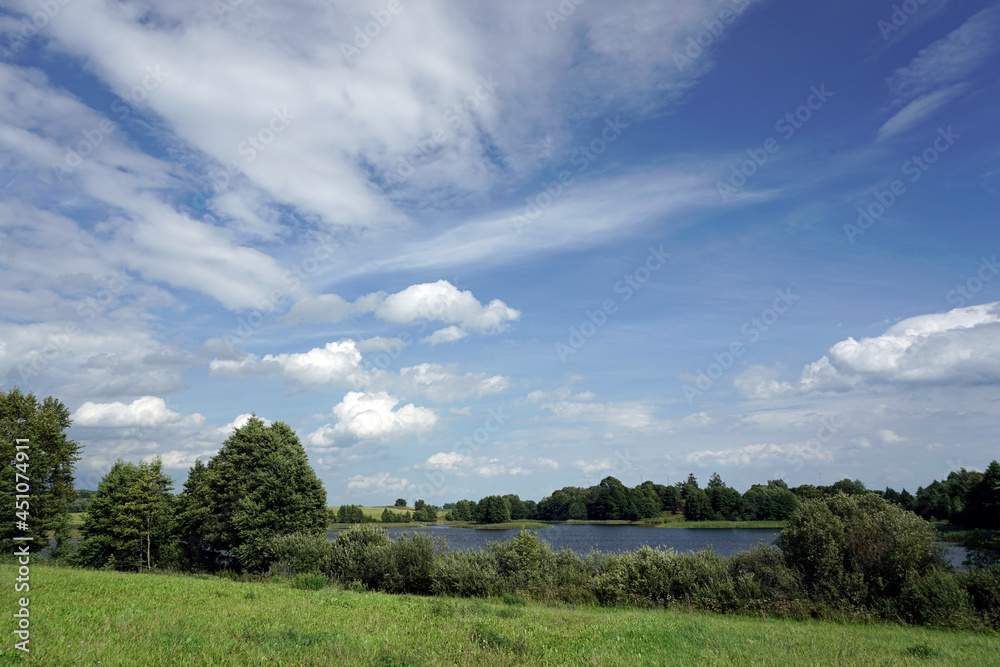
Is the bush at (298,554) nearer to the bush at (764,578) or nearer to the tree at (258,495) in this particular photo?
the tree at (258,495)

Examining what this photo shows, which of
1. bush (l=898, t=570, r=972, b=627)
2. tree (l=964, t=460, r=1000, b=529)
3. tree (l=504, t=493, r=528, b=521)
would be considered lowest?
tree (l=504, t=493, r=528, b=521)

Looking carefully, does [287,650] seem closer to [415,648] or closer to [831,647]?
[415,648]

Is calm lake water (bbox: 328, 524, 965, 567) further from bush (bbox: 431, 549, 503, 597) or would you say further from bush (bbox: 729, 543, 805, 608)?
bush (bbox: 431, 549, 503, 597)

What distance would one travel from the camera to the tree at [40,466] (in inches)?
1544

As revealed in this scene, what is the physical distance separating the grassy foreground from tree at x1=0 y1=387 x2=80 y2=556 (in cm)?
3328

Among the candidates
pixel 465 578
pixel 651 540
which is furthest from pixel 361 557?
pixel 651 540

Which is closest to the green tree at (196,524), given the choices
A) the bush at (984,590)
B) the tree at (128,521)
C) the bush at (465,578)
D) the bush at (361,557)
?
the tree at (128,521)

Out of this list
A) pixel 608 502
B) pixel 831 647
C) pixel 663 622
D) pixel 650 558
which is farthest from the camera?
pixel 608 502

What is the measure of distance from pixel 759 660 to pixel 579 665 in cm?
369

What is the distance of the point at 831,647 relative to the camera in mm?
11312

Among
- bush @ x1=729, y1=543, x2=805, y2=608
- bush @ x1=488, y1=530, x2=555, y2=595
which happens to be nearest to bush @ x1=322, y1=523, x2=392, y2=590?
bush @ x1=488, y1=530, x2=555, y2=595

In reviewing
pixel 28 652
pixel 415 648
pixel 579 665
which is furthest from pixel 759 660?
pixel 28 652

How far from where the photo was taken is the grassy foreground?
8094 mm

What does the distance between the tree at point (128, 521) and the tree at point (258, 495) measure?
8354mm
